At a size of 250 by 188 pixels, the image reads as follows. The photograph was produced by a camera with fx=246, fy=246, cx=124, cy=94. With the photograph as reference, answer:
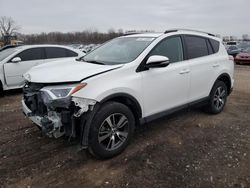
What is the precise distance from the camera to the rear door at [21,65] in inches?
283

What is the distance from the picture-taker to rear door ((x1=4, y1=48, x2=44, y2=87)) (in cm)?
719

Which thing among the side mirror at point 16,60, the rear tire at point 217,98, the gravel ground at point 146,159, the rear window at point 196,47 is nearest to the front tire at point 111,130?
the gravel ground at point 146,159

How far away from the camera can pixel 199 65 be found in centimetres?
456

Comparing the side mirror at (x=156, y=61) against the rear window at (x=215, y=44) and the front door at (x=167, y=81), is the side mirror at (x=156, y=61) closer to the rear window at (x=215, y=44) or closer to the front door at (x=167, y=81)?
the front door at (x=167, y=81)

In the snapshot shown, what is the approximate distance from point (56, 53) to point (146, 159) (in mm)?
5964

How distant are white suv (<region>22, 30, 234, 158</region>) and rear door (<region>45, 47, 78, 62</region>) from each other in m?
3.96

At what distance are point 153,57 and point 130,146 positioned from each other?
1405 millimetres

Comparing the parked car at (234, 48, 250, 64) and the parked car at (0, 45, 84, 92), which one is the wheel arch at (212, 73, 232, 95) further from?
the parked car at (234, 48, 250, 64)

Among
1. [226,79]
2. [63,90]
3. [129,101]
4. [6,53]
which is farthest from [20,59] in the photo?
[226,79]

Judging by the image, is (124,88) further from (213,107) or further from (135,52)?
(213,107)

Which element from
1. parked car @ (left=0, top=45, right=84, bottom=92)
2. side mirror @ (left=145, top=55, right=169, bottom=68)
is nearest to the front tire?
side mirror @ (left=145, top=55, right=169, bottom=68)

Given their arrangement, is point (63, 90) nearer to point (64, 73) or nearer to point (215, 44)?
point (64, 73)

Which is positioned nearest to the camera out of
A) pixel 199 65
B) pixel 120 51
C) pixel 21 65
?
pixel 120 51

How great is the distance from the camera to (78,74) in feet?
10.4
